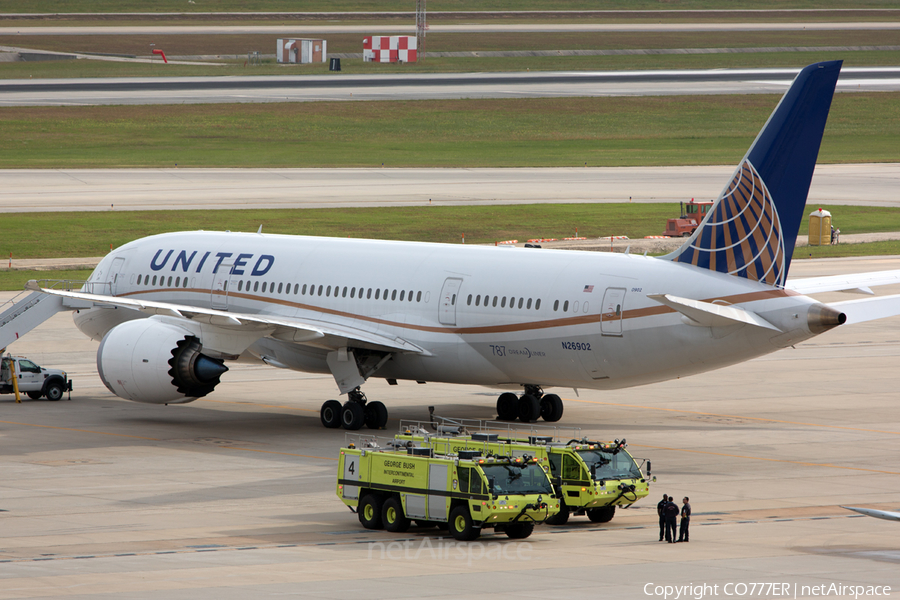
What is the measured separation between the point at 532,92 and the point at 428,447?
399 ft

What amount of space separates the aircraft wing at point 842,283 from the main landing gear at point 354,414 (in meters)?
11.8

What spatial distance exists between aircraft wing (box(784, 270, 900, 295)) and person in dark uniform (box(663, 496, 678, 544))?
39.5 ft

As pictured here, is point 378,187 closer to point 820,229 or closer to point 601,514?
point 820,229

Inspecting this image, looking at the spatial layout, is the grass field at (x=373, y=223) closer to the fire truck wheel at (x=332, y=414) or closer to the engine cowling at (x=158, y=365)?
the engine cowling at (x=158, y=365)

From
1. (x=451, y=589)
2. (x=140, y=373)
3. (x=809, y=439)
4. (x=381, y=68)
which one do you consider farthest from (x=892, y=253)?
(x=381, y=68)

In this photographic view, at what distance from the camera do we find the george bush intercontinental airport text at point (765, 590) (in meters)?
21.3

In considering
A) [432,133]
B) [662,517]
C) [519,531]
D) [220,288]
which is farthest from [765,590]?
[432,133]

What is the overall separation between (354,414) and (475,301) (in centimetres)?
477

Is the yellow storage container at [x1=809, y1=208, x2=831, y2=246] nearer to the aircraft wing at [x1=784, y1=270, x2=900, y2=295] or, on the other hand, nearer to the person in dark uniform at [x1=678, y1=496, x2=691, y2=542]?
the aircraft wing at [x1=784, y1=270, x2=900, y2=295]

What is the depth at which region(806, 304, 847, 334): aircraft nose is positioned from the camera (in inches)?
1299

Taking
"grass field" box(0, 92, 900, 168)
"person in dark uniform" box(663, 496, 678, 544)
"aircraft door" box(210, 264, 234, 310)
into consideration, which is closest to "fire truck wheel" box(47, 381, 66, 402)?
"aircraft door" box(210, 264, 234, 310)

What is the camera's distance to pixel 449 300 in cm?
3897

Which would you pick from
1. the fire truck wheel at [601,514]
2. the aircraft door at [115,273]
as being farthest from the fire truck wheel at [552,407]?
the aircraft door at [115,273]

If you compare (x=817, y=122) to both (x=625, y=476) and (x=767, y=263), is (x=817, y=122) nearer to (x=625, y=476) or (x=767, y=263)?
(x=767, y=263)
